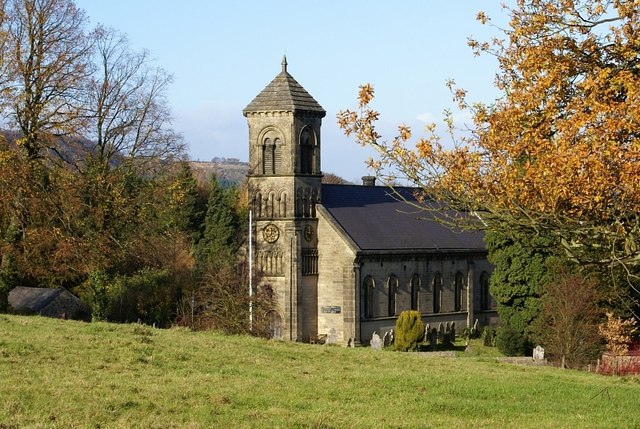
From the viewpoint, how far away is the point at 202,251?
269 ft

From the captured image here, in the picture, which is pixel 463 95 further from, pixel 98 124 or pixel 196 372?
pixel 98 124

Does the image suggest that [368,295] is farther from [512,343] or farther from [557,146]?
[557,146]

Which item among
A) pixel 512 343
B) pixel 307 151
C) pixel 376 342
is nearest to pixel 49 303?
pixel 376 342

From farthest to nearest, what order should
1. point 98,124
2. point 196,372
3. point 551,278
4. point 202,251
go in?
point 202,251 < point 98,124 < point 551,278 < point 196,372

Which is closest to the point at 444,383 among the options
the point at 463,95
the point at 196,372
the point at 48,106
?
the point at 196,372

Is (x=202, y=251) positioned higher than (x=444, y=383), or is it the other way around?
(x=202, y=251)

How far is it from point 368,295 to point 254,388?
3595 cm

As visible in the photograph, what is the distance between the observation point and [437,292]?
208 feet

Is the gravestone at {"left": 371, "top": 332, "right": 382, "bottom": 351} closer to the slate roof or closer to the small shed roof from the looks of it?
the slate roof

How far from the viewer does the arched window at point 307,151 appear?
2304 inches

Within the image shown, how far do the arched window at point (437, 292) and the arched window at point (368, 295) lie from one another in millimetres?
6139

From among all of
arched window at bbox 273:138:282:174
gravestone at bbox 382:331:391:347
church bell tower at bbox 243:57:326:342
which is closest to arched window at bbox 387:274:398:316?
gravestone at bbox 382:331:391:347

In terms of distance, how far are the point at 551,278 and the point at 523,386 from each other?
79.3 ft

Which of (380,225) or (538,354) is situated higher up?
(380,225)
